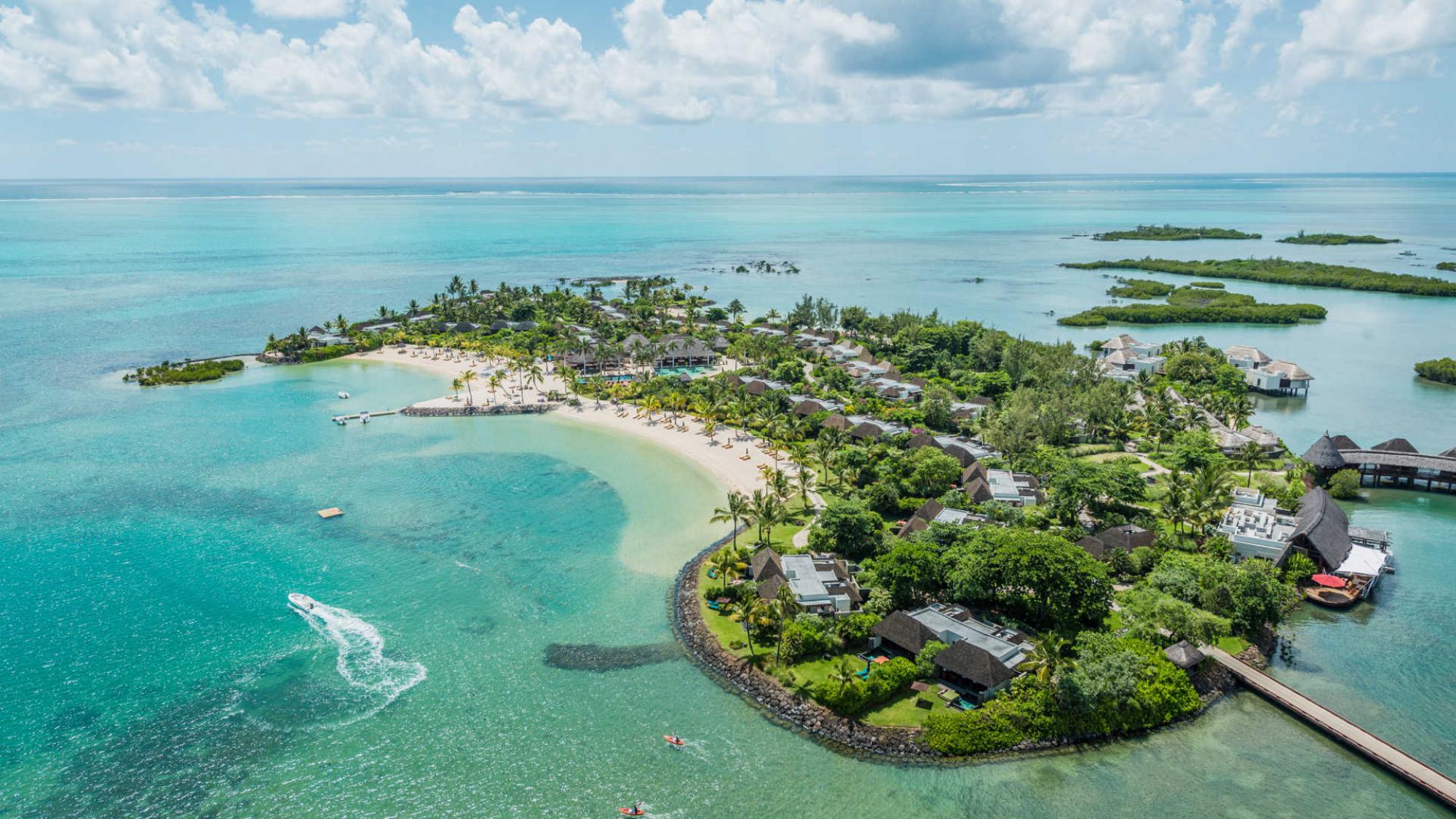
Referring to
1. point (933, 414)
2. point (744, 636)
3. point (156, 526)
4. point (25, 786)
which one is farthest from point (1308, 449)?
point (156, 526)

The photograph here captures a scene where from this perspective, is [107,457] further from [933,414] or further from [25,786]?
[933,414]

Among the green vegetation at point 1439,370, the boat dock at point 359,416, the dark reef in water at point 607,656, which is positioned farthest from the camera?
the green vegetation at point 1439,370

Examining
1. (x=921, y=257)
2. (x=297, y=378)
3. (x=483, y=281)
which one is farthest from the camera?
(x=921, y=257)

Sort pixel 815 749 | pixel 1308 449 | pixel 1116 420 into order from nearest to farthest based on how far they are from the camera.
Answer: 1. pixel 815 749
2. pixel 1308 449
3. pixel 1116 420

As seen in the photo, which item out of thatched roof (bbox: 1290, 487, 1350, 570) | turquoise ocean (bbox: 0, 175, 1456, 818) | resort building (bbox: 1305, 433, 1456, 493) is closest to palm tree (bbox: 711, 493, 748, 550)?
turquoise ocean (bbox: 0, 175, 1456, 818)

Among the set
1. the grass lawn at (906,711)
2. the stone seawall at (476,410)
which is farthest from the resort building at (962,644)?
the stone seawall at (476,410)

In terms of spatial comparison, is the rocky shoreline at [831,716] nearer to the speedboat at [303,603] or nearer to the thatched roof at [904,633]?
the thatched roof at [904,633]
